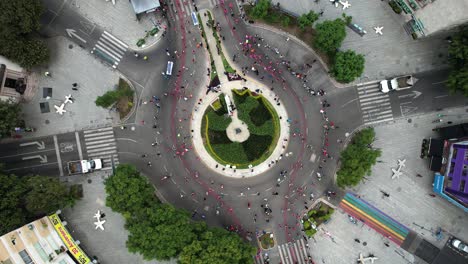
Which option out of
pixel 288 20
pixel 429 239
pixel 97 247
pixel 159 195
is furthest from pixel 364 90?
pixel 97 247

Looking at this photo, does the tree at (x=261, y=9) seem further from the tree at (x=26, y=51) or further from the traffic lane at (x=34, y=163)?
the traffic lane at (x=34, y=163)

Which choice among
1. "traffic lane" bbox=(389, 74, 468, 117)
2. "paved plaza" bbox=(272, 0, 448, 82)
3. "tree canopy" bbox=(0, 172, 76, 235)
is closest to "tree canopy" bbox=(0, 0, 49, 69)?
"tree canopy" bbox=(0, 172, 76, 235)

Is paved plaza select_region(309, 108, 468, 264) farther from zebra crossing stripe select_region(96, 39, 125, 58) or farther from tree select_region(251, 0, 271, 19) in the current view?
zebra crossing stripe select_region(96, 39, 125, 58)

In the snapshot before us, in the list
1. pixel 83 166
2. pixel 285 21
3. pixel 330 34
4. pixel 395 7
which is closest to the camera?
pixel 330 34

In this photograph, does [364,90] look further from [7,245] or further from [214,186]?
[7,245]

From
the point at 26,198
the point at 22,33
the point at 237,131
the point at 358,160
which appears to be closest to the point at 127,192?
the point at 26,198

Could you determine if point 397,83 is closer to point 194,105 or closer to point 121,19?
point 194,105
